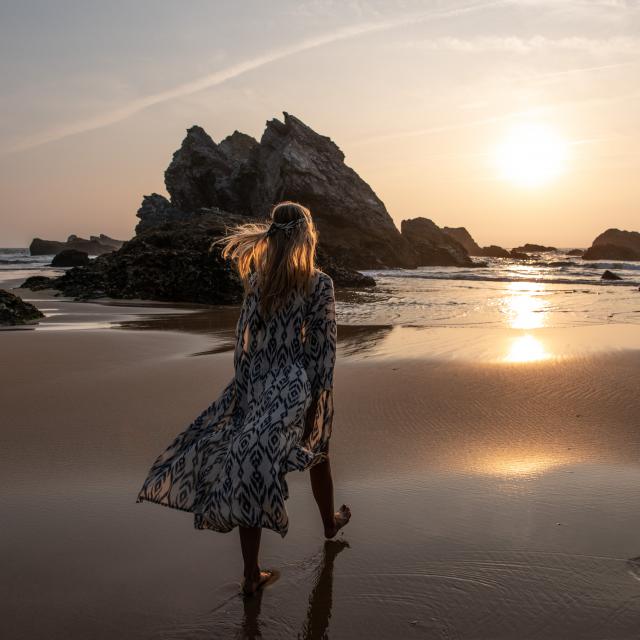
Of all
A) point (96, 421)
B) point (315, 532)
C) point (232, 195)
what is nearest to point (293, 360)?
Answer: point (315, 532)

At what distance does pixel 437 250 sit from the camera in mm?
57188

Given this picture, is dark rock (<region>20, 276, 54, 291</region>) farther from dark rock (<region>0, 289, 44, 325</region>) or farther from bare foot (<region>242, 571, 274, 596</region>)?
bare foot (<region>242, 571, 274, 596</region>)

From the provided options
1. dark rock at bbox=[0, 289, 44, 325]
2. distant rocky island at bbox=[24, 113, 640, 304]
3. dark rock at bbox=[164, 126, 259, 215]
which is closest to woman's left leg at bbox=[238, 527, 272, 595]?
dark rock at bbox=[0, 289, 44, 325]

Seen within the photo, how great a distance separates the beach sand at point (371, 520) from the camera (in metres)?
2.68

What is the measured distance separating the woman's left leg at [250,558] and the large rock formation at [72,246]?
9185cm

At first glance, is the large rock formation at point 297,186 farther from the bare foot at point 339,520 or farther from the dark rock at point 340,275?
the bare foot at point 339,520

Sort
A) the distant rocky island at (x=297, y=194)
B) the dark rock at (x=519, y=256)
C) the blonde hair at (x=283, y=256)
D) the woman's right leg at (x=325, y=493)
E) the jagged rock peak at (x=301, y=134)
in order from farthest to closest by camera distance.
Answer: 1. the dark rock at (x=519, y=256)
2. the jagged rock peak at (x=301, y=134)
3. the distant rocky island at (x=297, y=194)
4. the woman's right leg at (x=325, y=493)
5. the blonde hair at (x=283, y=256)

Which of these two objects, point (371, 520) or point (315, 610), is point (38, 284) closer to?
point (371, 520)

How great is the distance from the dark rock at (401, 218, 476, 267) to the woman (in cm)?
5238

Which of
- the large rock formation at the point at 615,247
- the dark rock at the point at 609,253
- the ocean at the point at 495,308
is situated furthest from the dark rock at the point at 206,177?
the dark rock at the point at 609,253

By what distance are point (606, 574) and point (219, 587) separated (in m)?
1.75

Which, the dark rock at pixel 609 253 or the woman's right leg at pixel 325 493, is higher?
the dark rock at pixel 609 253

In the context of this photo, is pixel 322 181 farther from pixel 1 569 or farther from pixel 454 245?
pixel 1 569

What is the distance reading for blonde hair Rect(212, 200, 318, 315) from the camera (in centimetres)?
303
